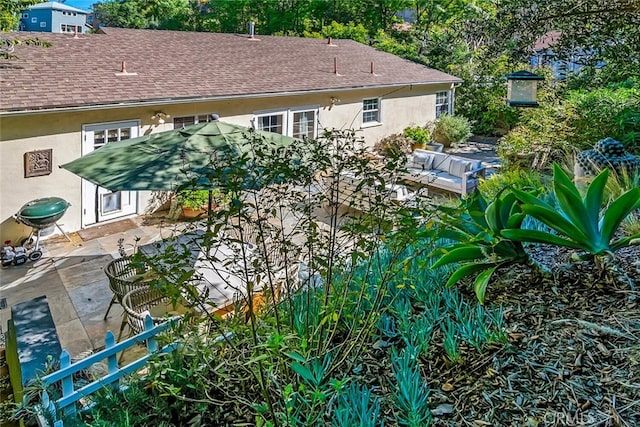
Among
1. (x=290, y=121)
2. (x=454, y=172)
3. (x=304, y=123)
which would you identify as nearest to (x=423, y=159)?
(x=454, y=172)

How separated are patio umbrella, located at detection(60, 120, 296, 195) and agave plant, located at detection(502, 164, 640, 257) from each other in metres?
3.36

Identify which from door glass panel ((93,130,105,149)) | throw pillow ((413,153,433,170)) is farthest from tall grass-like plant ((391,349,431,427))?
throw pillow ((413,153,433,170))

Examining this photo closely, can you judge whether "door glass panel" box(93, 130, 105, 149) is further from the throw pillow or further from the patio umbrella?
the throw pillow

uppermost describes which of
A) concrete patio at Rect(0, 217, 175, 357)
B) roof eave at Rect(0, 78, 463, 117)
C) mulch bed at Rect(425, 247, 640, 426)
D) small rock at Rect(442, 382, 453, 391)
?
roof eave at Rect(0, 78, 463, 117)

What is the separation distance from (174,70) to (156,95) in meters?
2.16

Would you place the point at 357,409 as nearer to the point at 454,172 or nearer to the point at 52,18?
the point at 454,172

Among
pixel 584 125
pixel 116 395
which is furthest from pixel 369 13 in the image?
pixel 116 395

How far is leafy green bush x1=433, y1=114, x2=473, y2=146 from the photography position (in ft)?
57.4

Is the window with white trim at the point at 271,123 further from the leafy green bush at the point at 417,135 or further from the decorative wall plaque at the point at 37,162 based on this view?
the leafy green bush at the point at 417,135

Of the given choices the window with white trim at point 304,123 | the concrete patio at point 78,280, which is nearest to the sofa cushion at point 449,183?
the window with white trim at point 304,123

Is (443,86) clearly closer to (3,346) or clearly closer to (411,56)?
(411,56)

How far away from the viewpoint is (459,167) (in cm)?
1185

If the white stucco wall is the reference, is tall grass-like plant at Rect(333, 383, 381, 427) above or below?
below

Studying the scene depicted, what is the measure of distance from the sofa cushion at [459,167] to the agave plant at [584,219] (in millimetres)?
8924
